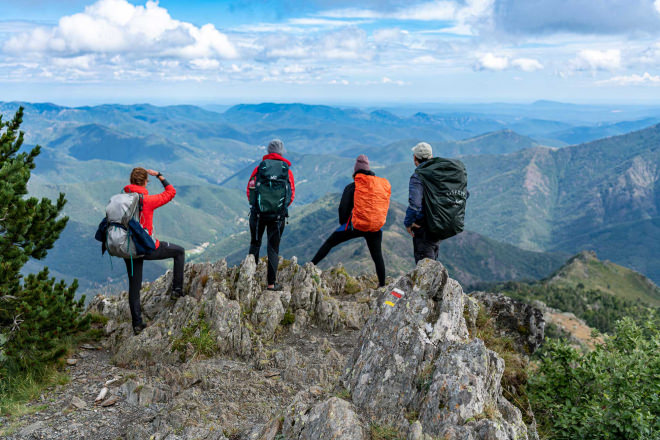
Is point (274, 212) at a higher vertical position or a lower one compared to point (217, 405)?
higher

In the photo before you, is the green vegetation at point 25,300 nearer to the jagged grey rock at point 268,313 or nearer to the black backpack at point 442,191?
the jagged grey rock at point 268,313

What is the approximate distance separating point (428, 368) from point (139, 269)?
27.6ft

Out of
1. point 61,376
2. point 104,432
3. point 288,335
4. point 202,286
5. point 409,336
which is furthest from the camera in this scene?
point 202,286

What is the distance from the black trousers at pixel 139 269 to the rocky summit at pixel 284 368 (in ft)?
2.13

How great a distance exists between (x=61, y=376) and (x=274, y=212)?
718 cm

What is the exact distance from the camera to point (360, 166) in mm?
13203

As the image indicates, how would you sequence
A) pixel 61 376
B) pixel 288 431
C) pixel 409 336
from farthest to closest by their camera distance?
pixel 61 376, pixel 409 336, pixel 288 431

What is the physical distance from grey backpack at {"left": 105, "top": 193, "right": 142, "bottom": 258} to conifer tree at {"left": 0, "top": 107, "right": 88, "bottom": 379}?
8.14 feet

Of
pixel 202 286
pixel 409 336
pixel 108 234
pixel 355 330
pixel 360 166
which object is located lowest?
pixel 355 330

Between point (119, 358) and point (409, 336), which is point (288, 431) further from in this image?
point (119, 358)

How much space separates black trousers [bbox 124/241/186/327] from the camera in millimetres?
11242

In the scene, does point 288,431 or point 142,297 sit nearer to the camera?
point 288,431

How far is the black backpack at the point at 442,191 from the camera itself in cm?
1105

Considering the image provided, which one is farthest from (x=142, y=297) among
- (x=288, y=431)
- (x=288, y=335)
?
(x=288, y=431)
